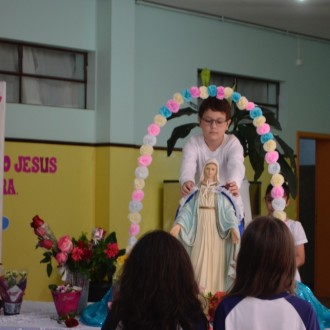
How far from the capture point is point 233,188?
3.79 m

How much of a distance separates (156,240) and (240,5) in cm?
513

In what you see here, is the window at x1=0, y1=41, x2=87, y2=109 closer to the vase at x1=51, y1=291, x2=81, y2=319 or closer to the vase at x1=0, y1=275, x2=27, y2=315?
the vase at x1=0, y1=275, x2=27, y2=315

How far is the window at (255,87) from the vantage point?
7.45 meters

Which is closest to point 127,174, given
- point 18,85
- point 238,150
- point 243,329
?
point 18,85

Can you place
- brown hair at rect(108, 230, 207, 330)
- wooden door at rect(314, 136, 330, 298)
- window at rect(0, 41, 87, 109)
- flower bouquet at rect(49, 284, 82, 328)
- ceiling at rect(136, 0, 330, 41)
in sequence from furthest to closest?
1. wooden door at rect(314, 136, 330, 298)
2. ceiling at rect(136, 0, 330, 41)
3. window at rect(0, 41, 87, 109)
4. flower bouquet at rect(49, 284, 82, 328)
5. brown hair at rect(108, 230, 207, 330)

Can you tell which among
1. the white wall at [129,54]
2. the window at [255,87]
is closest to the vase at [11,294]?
the white wall at [129,54]

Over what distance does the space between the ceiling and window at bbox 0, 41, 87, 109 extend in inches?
36.9

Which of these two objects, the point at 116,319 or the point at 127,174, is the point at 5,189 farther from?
the point at 116,319

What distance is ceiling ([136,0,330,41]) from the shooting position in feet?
21.9

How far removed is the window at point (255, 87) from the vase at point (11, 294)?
430 centimetres

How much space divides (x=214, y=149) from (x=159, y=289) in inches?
82.2

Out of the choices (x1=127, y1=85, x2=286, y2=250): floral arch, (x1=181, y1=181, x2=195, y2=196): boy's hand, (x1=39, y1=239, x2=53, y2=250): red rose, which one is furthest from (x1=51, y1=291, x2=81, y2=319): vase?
(x1=181, y1=181, x2=195, y2=196): boy's hand

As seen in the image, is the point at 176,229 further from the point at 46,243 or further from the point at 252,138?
the point at 252,138

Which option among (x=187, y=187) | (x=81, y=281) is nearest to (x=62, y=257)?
(x=81, y=281)
